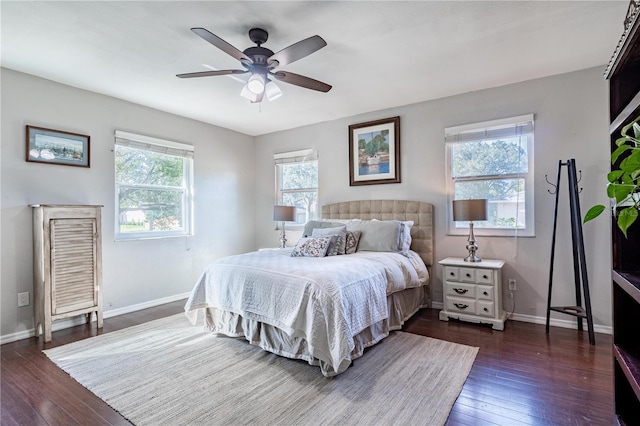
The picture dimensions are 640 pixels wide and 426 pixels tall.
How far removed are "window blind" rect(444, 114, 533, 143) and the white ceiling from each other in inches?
16.4

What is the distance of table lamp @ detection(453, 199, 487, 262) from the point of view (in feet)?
10.8

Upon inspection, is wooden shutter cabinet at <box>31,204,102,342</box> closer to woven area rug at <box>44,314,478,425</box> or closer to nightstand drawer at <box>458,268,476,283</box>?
woven area rug at <box>44,314,478,425</box>

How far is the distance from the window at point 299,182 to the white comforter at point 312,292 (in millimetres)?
1996

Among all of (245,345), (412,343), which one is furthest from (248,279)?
(412,343)

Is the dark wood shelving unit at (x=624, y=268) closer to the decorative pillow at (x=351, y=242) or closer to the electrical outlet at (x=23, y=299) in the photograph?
the decorative pillow at (x=351, y=242)

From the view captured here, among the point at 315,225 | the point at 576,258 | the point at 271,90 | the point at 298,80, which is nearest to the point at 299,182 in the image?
the point at 315,225

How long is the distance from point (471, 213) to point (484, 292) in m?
0.81

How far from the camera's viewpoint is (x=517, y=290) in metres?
3.45

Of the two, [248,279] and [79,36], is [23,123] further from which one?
[248,279]

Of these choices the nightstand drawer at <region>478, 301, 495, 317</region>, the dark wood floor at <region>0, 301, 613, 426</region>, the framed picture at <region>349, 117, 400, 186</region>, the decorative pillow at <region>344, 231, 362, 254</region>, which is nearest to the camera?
the dark wood floor at <region>0, 301, 613, 426</region>

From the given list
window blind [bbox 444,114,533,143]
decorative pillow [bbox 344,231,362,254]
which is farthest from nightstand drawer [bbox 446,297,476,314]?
window blind [bbox 444,114,533,143]

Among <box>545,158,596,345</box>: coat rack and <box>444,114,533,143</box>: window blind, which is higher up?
<box>444,114,533,143</box>: window blind

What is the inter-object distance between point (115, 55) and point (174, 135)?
5.71 ft

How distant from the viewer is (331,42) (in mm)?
2598
